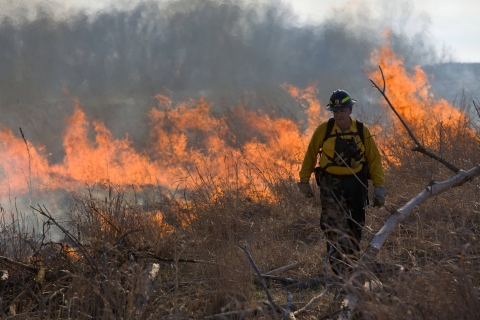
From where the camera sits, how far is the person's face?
5285 millimetres

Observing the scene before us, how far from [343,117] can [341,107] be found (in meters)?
0.12

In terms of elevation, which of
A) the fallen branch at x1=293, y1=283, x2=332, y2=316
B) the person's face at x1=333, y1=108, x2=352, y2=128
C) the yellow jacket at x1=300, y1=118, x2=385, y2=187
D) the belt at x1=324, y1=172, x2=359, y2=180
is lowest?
the fallen branch at x1=293, y1=283, x2=332, y2=316

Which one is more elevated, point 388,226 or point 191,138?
point 191,138

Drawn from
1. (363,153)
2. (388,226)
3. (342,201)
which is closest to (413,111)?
(363,153)

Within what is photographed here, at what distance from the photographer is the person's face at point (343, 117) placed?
5.29 metres

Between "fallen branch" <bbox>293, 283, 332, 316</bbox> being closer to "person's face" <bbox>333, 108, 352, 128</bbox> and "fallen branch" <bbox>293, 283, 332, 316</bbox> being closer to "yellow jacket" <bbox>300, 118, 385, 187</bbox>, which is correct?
"yellow jacket" <bbox>300, 118, 385, 187</bbox>

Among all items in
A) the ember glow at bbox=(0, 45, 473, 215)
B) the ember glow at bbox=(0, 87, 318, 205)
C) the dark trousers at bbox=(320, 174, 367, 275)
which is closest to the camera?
the dark trousers at bbox=(320, 174, 367, 275)

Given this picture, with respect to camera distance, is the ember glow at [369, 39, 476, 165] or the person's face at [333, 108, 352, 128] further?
the ember glow at [369, 39, 476, 165]

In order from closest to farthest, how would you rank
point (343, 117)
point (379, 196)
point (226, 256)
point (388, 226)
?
point (388, 226) → point (226, 256) → point (379, 196) → point (343, 117)

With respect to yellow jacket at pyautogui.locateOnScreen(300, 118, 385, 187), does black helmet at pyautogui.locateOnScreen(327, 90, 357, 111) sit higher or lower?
higher

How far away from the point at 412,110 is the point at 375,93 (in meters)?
5.53

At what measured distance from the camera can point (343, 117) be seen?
531 cm

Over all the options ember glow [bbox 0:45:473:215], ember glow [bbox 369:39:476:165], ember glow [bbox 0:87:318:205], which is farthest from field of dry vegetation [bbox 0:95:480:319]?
ember glow [bbox 0:87:318:205]

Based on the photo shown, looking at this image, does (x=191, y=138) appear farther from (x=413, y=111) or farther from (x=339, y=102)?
(x=339, y=102)
